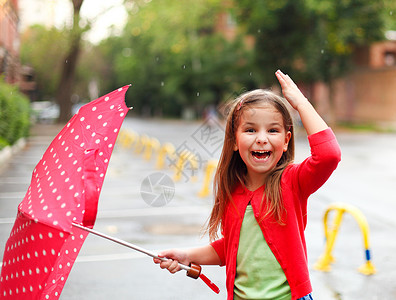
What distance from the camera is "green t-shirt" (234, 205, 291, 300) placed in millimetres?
2287

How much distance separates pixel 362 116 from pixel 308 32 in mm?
8489

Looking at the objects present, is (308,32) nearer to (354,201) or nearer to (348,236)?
(354,201)

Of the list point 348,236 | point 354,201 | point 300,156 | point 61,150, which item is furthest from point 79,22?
point 61,150

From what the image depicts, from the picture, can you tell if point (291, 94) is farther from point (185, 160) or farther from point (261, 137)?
point (185, 160)

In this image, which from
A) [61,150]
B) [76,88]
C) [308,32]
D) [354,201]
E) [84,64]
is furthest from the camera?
[76,88]

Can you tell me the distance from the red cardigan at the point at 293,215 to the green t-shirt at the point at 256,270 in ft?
0.07

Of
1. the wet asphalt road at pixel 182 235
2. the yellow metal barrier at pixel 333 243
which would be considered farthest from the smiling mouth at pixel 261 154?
the yellow metal barrier at pixel 333 243

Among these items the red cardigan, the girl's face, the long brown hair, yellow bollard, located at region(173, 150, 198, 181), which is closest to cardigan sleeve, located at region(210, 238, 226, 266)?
the long brown hair

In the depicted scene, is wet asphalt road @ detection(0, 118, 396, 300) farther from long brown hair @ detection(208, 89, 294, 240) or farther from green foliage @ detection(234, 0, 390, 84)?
green foliage @ detection(234, 0, 390, 84)

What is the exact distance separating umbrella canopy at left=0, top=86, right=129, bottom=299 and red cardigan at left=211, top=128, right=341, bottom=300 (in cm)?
62

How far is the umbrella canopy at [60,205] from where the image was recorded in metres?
2.06

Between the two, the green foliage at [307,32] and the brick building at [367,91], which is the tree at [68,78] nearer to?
the green foliage at [307,32]

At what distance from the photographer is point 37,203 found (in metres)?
2.14

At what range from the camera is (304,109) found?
2.24 meters
